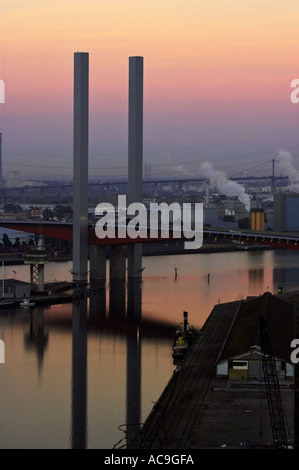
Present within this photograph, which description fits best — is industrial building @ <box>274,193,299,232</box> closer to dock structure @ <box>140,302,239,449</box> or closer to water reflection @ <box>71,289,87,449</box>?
water reflection @ <box>71,289,87,449</box>

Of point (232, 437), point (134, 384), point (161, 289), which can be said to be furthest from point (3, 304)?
point (232, 437)

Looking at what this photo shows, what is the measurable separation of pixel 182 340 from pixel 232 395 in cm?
251

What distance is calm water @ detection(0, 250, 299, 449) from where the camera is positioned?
8578 millimetres

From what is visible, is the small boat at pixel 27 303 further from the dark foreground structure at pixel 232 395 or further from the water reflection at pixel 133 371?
the dark foreground structure at pixel 232 395

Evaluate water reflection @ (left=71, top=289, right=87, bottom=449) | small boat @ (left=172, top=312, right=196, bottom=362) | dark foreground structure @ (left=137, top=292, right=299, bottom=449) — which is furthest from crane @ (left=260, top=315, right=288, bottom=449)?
small boat @ (left=172, top=312, right=196, bottom=362)

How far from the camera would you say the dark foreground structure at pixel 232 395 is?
774 centimetres

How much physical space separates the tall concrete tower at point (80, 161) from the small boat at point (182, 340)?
467 centimetres

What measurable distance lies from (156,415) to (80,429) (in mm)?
565

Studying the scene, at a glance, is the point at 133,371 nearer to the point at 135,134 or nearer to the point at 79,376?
the point at 79,376

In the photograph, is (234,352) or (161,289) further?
(161,289)

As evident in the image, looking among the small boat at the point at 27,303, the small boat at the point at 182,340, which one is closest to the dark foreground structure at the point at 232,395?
the small boat at the point at 182,340

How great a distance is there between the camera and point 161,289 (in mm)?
16234
